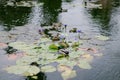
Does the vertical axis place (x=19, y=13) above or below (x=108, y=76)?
above

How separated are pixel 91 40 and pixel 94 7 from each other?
5.78m

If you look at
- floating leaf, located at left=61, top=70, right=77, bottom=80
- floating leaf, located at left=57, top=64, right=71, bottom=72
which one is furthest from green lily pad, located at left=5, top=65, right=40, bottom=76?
floating leaf, located at left=61, top=70, right=77, bottom=80

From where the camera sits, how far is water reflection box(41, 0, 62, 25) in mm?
10961

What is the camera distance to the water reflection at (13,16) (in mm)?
10431

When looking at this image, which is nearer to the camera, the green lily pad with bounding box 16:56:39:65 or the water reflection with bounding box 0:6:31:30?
the green lily pad with bounding box 16:56:39:65

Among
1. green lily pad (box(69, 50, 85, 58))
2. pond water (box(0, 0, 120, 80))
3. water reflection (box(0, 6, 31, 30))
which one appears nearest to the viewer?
pond water (box(0, 0, 120, 80))

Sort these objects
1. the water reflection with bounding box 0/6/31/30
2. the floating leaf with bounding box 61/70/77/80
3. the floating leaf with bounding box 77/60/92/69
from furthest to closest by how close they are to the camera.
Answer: the water reflection with bounding box 0/6/31/30, the floating leaf with bounding box 77/60/92/69, the floating leaf with bounding box 61/70/77/80

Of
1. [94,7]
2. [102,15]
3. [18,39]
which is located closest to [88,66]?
[18,39]

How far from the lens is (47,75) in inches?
242

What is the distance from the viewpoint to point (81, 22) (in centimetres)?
1076

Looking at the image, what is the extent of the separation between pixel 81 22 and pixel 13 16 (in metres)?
3.26

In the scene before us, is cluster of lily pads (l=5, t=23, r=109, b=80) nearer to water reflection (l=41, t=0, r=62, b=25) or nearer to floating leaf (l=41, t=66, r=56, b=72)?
floating leaf (l=41, t=66, r=56, b=72)

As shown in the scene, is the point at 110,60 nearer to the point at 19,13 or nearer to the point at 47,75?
the point at 47,75

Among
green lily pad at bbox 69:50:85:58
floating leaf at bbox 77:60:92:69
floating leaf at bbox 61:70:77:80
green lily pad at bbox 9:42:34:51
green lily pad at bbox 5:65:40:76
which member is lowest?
floating leaf at bbox 61:70:77:80
